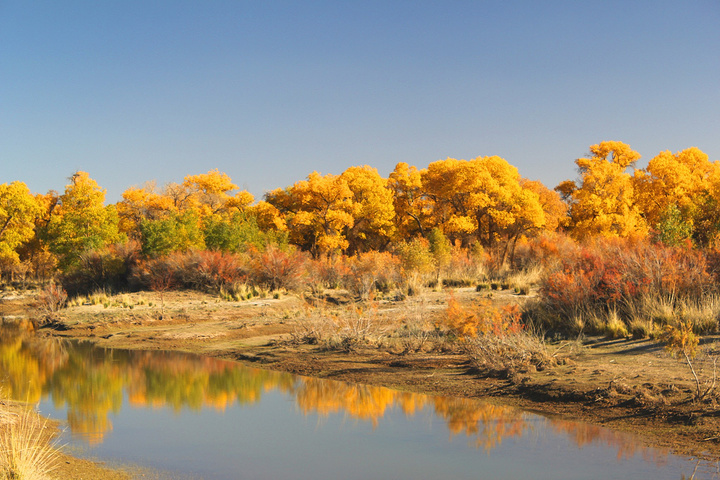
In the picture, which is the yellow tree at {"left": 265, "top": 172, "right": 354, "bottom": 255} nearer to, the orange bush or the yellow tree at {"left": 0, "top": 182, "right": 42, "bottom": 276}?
the yellow tree at {"left": 0, "top": 182, "right": 42, "bottom": 276}

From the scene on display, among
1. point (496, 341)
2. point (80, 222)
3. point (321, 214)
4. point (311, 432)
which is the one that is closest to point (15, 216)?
point (80, 222)

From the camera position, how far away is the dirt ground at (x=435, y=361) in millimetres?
8289

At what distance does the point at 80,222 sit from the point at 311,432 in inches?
1202

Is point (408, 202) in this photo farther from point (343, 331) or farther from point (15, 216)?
point (343, 331)

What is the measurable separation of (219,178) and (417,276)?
37566 mm

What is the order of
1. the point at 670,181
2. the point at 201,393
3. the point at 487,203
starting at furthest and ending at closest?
the point at 670,181
the point at 487,203
the point at 201,393

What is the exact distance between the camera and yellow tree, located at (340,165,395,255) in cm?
4538

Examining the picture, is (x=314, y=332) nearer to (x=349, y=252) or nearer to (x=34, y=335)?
(x=34, y=335)

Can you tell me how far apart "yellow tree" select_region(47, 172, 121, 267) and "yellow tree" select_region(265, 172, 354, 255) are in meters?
12.2

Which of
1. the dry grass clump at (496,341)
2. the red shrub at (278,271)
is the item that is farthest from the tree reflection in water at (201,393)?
the red shrub at (278,271)

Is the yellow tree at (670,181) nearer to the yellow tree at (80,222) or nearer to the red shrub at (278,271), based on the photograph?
the red shrub at (278,271)

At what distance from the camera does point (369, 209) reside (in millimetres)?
45406

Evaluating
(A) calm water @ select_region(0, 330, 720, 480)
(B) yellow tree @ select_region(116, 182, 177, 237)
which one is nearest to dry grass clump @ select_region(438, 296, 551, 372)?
(A) calm water @ select_region(0, 330, 720, 480)

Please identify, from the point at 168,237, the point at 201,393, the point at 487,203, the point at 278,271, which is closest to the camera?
the point at 201,393
